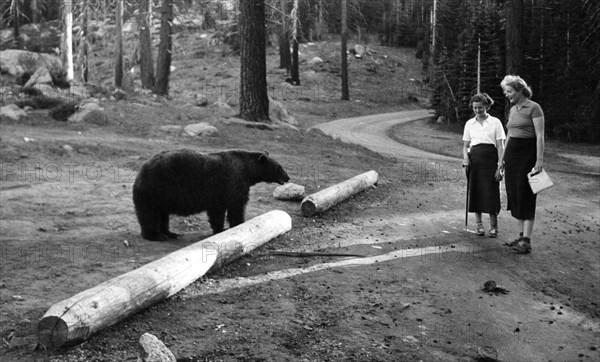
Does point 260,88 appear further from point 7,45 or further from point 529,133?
point 7,45

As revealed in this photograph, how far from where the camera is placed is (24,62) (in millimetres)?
38031

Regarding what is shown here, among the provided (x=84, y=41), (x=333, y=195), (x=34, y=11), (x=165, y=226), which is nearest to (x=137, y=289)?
(x=165, y=226)

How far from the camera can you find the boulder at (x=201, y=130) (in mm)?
18094

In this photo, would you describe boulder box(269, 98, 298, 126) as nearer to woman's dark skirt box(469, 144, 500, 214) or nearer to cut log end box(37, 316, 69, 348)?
woman's dark skirt box(469, 144, 500, 214)

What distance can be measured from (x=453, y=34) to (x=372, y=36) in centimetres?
2467

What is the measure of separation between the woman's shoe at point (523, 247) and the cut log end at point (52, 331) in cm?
722

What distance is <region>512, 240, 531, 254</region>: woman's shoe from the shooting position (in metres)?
9.82

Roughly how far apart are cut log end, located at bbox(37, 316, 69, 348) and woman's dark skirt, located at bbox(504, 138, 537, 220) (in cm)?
721

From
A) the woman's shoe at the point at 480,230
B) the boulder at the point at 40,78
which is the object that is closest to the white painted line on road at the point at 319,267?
the woman's shoe at the point at 480,230

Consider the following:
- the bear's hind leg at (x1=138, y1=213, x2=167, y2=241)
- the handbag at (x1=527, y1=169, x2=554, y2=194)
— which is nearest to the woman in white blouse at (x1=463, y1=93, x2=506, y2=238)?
the handbag at (x1=527, y1=169, x2=554, y2=194)

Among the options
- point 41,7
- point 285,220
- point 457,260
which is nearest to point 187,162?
point 285,220

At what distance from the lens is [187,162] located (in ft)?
30.2

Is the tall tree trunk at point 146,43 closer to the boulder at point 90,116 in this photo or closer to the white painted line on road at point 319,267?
the boulder at point 90,116

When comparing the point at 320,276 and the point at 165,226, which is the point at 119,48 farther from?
the point at 320,276
